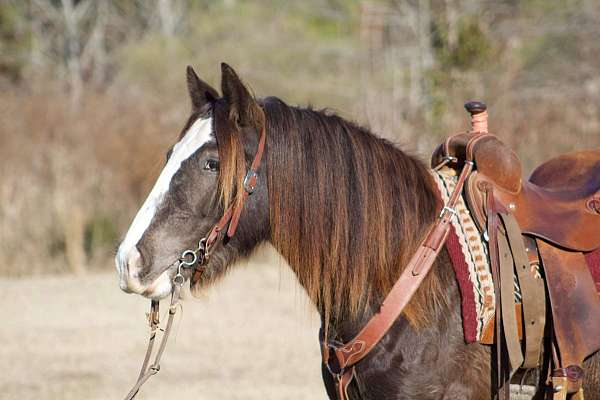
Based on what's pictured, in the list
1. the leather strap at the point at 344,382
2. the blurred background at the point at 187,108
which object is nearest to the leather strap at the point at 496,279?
the leather strap at the point at 344,382

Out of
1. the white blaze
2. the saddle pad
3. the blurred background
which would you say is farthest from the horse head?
the saddle pad

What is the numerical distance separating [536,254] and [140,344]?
5.47 meters

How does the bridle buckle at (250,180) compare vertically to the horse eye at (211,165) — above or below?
below

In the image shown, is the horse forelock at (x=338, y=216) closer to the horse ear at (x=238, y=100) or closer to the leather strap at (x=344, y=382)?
the horse ear at (x=238, y=100)

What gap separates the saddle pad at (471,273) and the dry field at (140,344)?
199 centimetres

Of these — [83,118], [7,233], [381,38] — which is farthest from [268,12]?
[7,233]

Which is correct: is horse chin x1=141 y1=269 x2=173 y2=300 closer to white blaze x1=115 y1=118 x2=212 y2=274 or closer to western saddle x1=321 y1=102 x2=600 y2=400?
white blaze x1=115 y1=118 x2=212 y2=274

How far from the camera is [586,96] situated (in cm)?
1410

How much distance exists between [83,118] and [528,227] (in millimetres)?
11013

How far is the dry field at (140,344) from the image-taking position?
607 centimetres

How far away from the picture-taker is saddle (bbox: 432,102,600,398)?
2633 millimetres

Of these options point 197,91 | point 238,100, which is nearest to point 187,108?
point 197,91

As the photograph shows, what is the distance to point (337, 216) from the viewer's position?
8.61 feet

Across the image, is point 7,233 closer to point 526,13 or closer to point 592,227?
point 592,227
